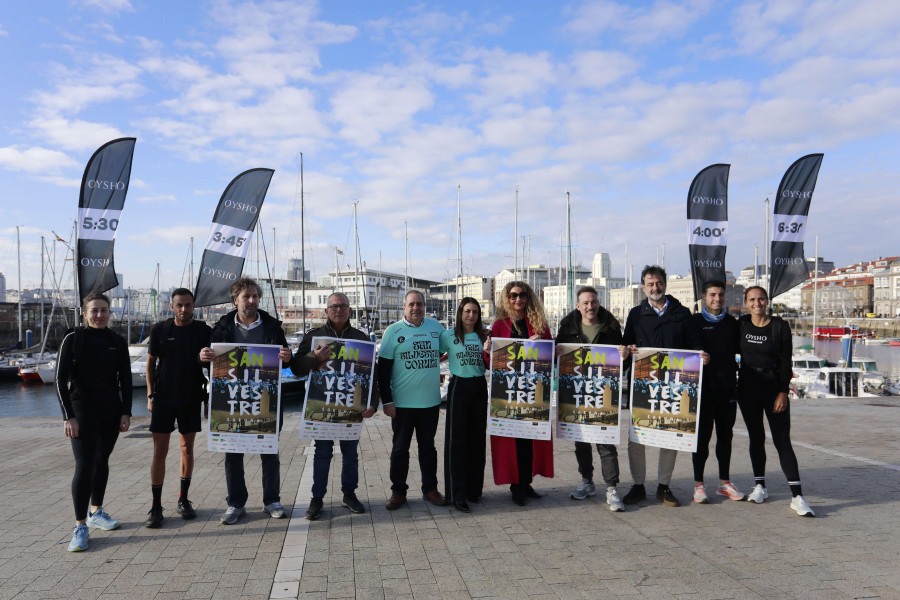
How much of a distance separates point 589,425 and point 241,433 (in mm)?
3447

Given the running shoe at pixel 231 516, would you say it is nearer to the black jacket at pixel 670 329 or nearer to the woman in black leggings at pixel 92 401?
the woman in black leggings at pixel 92 401

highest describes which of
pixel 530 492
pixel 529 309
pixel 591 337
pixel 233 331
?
pixel 529 309

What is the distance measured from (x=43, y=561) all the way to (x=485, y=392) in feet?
13.1

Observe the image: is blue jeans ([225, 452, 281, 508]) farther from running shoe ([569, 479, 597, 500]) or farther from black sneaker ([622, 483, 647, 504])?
black sneaker ([622, 483, 647, 504])

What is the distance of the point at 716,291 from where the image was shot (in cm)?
570

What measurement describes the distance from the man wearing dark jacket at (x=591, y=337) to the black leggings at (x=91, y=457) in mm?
4373

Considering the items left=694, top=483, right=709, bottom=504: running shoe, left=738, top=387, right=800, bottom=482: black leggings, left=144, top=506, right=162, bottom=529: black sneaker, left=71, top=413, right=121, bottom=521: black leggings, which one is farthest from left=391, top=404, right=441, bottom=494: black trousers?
left=738, top=387, right=800, bottom=482: black leggings

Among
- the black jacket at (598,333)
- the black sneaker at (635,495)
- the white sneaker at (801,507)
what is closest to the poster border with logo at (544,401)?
the black jacket at (598,333)

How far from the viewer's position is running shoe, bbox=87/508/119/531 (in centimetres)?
492

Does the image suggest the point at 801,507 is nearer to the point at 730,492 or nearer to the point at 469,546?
the point at 730,492

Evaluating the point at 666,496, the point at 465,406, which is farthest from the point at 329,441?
the point at 666,496

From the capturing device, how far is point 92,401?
4.78 meters

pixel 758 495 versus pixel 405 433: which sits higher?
pixel 405 433

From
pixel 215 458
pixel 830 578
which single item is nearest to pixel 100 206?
pixel 215 458
